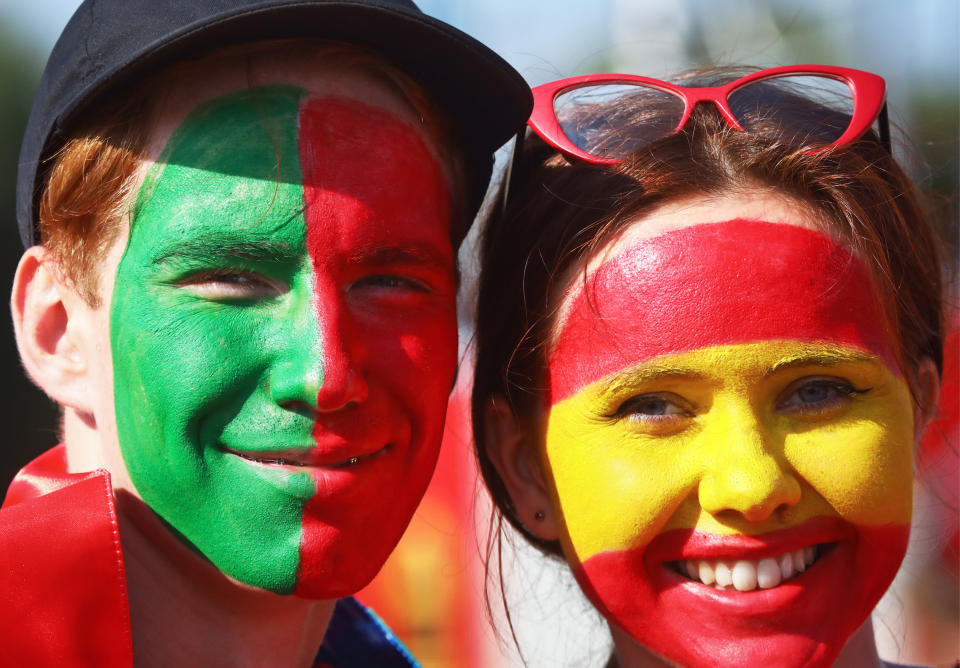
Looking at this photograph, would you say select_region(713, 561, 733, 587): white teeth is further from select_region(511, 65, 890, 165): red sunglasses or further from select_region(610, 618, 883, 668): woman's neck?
select_region(511, 65, 890, 165): red sunglasses

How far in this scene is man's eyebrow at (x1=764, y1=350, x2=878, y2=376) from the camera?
6.82 ft

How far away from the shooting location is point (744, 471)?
6.57 feet

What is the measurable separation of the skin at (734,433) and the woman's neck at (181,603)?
0.74m

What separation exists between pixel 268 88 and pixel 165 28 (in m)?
0.22

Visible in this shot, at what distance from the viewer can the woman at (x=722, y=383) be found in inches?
82.1

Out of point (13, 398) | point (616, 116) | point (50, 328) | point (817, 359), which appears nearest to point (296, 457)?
point (50, 328)

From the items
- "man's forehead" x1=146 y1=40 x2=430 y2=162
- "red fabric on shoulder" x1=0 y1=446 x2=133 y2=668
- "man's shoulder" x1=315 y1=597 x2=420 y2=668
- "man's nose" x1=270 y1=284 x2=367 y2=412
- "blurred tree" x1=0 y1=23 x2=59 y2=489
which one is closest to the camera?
"red fabric on shoulder" x1=0 y1=446 x2=133 y2=668

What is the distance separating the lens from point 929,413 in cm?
246

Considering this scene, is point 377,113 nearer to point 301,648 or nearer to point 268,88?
point 268,88

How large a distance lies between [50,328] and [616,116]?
1430mm

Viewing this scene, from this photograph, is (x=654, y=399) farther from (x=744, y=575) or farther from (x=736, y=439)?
(x=744, y=575)

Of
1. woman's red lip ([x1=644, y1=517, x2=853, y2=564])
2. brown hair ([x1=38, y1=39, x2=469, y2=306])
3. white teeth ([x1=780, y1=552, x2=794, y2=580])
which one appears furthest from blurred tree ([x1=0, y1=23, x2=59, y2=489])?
white teeth ([x1=780, y1=552, x2=794, y2=580])

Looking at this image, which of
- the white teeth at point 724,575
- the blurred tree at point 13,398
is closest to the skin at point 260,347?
the white teeth at point 724,575

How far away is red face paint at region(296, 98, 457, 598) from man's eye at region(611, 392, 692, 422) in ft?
1.32
